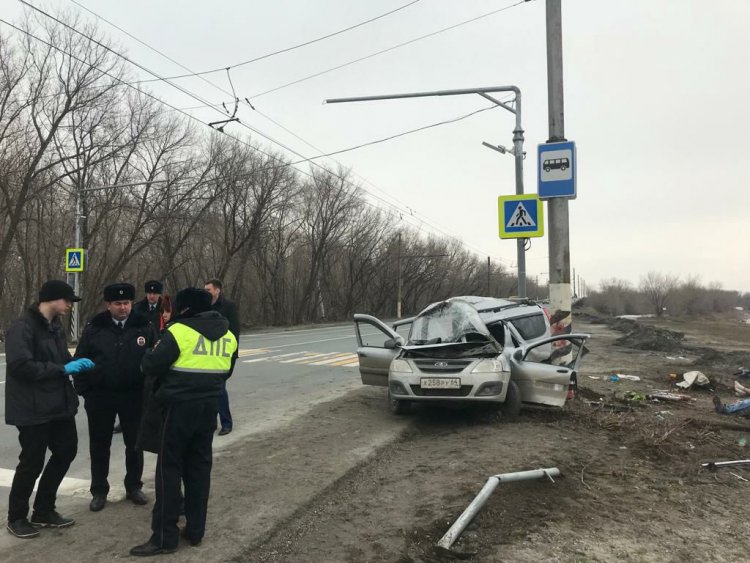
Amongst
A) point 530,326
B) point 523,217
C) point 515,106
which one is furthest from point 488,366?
point 515,106

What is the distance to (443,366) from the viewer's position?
7.02 metres

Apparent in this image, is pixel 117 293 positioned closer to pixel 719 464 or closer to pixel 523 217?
pixel 719 464

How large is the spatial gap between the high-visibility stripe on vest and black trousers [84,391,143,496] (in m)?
1.12

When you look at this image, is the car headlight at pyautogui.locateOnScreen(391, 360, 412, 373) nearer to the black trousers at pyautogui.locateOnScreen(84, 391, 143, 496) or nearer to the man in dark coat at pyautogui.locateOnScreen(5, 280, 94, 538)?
the black trousers at pyautogui.locateOnScreen(84, 391, 143, 496)

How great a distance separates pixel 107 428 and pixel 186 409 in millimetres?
1267

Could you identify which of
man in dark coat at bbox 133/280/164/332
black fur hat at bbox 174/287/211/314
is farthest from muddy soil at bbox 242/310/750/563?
man in dark coat at bbox 133/280/164/332

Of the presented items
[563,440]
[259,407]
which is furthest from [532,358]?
[259,407]

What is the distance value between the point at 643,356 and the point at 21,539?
17573mm

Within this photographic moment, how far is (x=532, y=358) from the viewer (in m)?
7.80

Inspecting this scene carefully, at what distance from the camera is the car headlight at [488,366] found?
6855mm

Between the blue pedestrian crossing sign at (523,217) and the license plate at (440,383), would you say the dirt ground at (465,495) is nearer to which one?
the license plate at (440,383)

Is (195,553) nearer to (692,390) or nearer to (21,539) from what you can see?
(21,539)

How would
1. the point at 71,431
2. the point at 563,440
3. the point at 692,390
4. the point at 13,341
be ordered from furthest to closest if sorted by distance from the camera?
the point at 692,390 < the point at 563,440 < the point at 71,431 < the point at 13,341

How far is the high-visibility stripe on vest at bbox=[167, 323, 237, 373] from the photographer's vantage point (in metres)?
3.59
